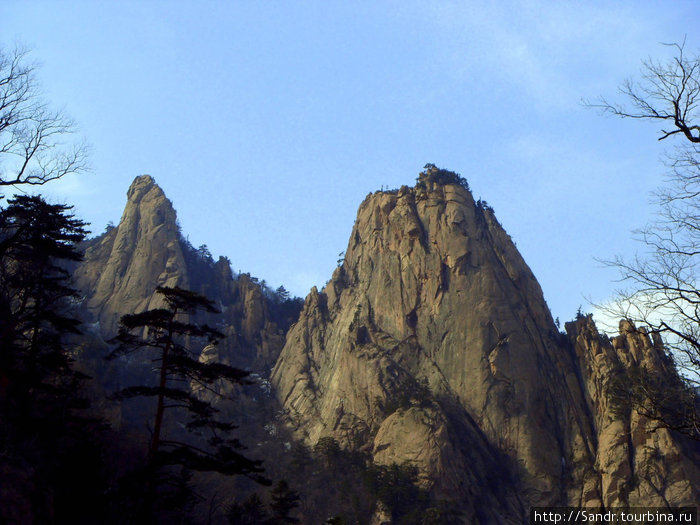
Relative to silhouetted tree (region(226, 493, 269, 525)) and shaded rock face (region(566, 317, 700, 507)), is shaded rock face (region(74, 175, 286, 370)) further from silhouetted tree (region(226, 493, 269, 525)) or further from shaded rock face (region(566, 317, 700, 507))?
silhouetted tree (region(226, 493, 269, 525))

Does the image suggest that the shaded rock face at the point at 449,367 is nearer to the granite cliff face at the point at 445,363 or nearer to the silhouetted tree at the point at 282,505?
the granite cliff face at the point at 445,363

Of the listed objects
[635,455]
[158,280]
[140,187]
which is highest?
[140,187]

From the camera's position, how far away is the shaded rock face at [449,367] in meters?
67.2

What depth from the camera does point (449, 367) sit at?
77812mm

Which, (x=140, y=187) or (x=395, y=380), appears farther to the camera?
(x=140, y=187)

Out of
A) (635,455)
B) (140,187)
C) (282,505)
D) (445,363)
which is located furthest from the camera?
(140,187)

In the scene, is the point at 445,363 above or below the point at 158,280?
below

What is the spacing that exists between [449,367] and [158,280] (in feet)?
159

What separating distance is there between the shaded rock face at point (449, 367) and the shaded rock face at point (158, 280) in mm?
7424

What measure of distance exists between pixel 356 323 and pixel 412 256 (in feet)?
39.6

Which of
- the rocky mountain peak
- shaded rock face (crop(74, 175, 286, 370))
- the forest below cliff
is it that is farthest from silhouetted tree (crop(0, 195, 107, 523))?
the rocky mountain peak

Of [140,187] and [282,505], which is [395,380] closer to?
[282,505]

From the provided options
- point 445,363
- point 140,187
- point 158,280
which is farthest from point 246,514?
point 140,187

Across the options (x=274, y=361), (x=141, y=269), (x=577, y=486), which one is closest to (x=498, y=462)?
(x=577, y=486)
